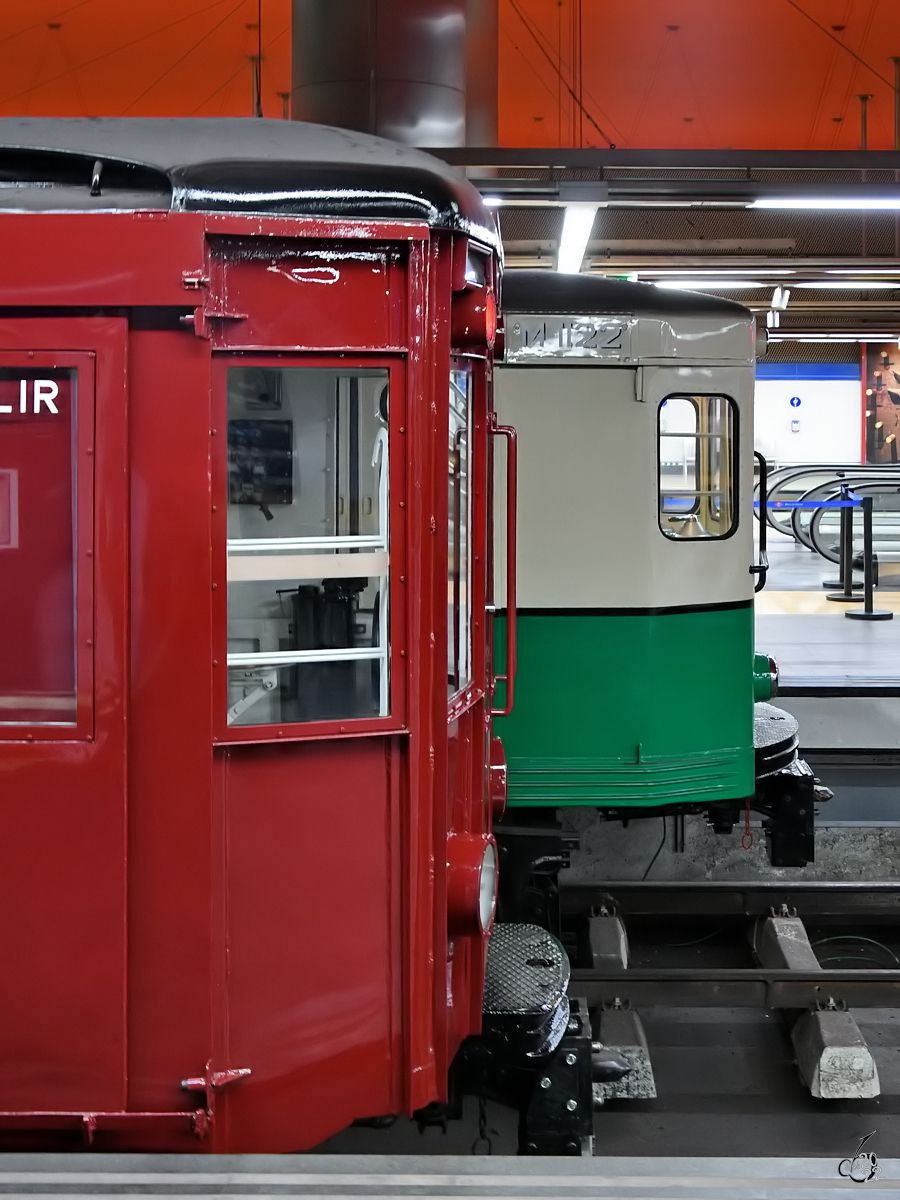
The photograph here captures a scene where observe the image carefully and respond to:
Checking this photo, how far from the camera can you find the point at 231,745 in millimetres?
2680

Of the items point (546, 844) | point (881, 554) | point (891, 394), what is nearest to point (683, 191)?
point (546, 844)

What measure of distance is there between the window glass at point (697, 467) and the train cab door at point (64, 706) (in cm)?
346

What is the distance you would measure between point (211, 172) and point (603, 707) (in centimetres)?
358

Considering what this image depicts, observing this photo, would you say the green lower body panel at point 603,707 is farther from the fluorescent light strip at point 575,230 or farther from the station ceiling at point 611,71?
the station ceiling at point 611,71

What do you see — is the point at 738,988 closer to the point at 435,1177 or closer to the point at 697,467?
the point at 697,467

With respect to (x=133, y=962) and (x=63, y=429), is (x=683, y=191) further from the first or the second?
(x=133, y=962)

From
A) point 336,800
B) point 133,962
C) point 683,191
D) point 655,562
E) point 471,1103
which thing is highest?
point 683,191

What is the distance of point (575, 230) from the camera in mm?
7488

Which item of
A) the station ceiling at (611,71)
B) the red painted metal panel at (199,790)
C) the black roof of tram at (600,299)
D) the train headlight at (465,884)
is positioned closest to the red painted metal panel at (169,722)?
the red painted metal panel at (199,790)

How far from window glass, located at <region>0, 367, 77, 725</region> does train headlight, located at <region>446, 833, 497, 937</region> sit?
1.02 metres

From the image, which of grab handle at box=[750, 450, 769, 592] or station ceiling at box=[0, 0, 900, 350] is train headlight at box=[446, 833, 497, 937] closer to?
grab handle at box=[750, 450, 769, 592]

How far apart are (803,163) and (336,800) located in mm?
5739

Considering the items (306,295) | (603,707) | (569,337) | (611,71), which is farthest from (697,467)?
(611,71)

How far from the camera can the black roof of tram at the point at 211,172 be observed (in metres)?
2.60
